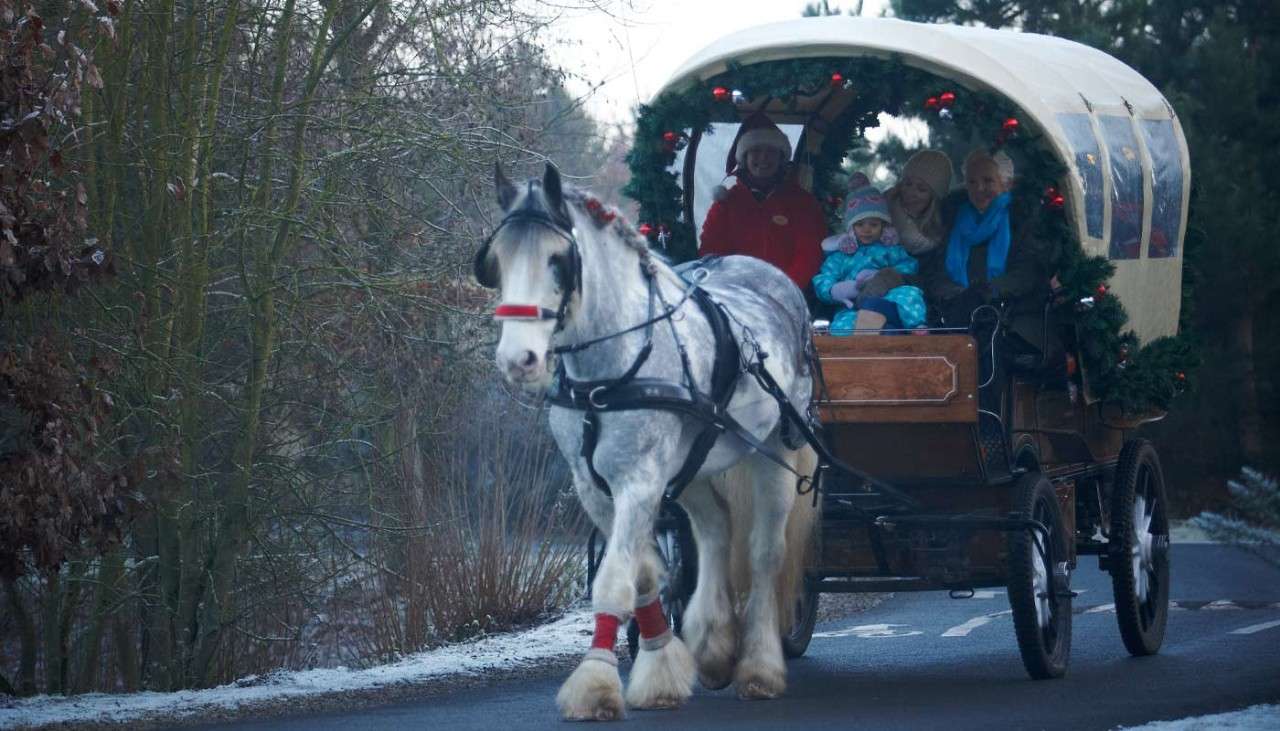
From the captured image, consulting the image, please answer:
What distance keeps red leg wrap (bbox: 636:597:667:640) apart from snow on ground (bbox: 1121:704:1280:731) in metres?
1.79

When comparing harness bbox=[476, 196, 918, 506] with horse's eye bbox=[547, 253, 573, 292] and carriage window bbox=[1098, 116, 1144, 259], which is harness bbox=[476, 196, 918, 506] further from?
carriage window bbox=[1098, 116, 1144, 259]

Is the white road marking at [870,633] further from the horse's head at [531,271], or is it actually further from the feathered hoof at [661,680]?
the horse's head at [531,271]

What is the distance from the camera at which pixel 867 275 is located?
923cm

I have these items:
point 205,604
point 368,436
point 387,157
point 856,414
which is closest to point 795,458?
point 856,414

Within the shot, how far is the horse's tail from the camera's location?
8.00 meters

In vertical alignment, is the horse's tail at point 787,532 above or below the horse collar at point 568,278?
below

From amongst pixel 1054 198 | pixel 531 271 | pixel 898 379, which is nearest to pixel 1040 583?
pixel 898 379

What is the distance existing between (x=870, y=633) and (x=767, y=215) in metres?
2.70

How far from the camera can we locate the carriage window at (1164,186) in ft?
33.3

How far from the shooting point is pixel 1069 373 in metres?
9.09

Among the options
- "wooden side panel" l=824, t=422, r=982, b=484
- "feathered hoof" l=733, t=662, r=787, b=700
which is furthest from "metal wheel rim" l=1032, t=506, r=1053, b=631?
"feathered hoof" l=733, t=662, r=787, b=700

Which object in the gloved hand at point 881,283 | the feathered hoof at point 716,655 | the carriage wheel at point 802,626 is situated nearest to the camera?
the feathered hoof at point 716,655

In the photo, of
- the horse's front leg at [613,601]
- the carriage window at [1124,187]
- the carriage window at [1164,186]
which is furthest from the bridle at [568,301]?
the carriage window at [1164,186]

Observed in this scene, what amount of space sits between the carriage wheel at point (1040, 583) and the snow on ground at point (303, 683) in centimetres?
242
